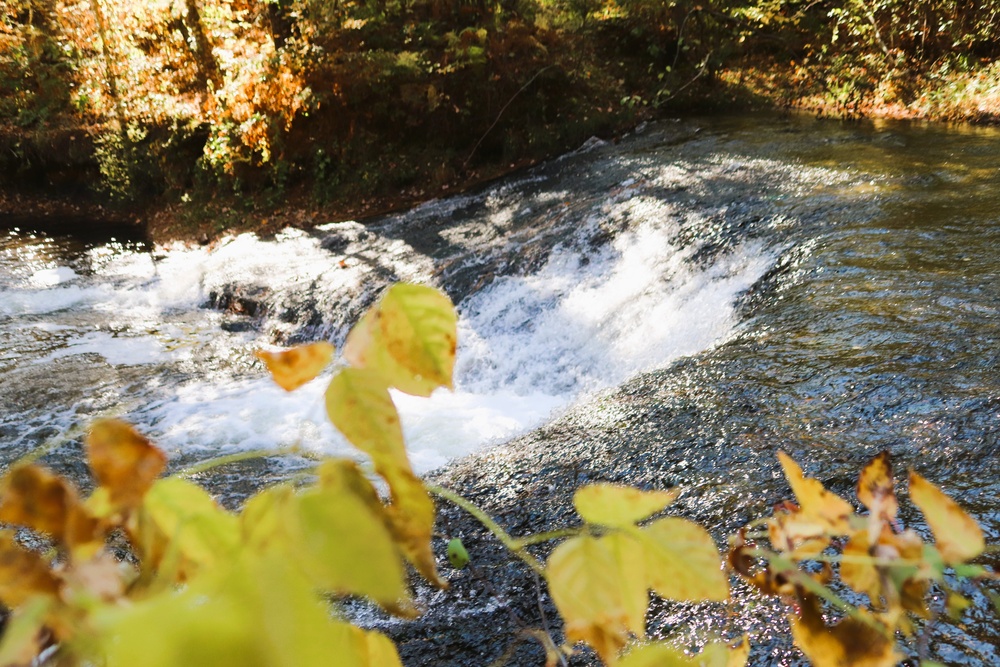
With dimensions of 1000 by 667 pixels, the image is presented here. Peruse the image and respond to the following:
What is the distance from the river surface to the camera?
3066 millimetres

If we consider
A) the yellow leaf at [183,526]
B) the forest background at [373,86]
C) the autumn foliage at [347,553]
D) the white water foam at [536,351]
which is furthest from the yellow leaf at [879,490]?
the forest background at [373,86]

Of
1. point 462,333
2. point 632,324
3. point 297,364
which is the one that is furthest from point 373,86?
point 297,364

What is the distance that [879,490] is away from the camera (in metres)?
0.44

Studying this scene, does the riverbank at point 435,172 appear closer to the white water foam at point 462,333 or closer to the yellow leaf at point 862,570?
the white water foam at point 462,333

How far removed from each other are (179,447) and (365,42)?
312 inches

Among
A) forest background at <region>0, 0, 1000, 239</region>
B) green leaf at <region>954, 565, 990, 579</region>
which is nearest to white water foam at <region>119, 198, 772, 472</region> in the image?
green leaf at <region>954, 565, 990, 579</region>

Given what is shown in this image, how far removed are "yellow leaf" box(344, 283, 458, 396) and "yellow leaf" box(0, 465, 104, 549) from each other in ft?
0.50

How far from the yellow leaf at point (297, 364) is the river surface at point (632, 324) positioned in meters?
0.63

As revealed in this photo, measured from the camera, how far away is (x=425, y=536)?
0.41 m

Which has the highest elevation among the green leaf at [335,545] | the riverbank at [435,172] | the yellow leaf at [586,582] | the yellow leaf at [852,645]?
the green leaf at [335,545]

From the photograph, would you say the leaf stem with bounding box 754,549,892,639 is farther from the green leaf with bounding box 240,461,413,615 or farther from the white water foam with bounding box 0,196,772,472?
the white water foam with bounding box 0,196,772,472

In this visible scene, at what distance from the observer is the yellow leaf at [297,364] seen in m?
0.42

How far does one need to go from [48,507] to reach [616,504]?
1.06 feet

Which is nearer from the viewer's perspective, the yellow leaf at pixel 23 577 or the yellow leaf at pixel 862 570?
the yellow leaf at pixel 23 577
